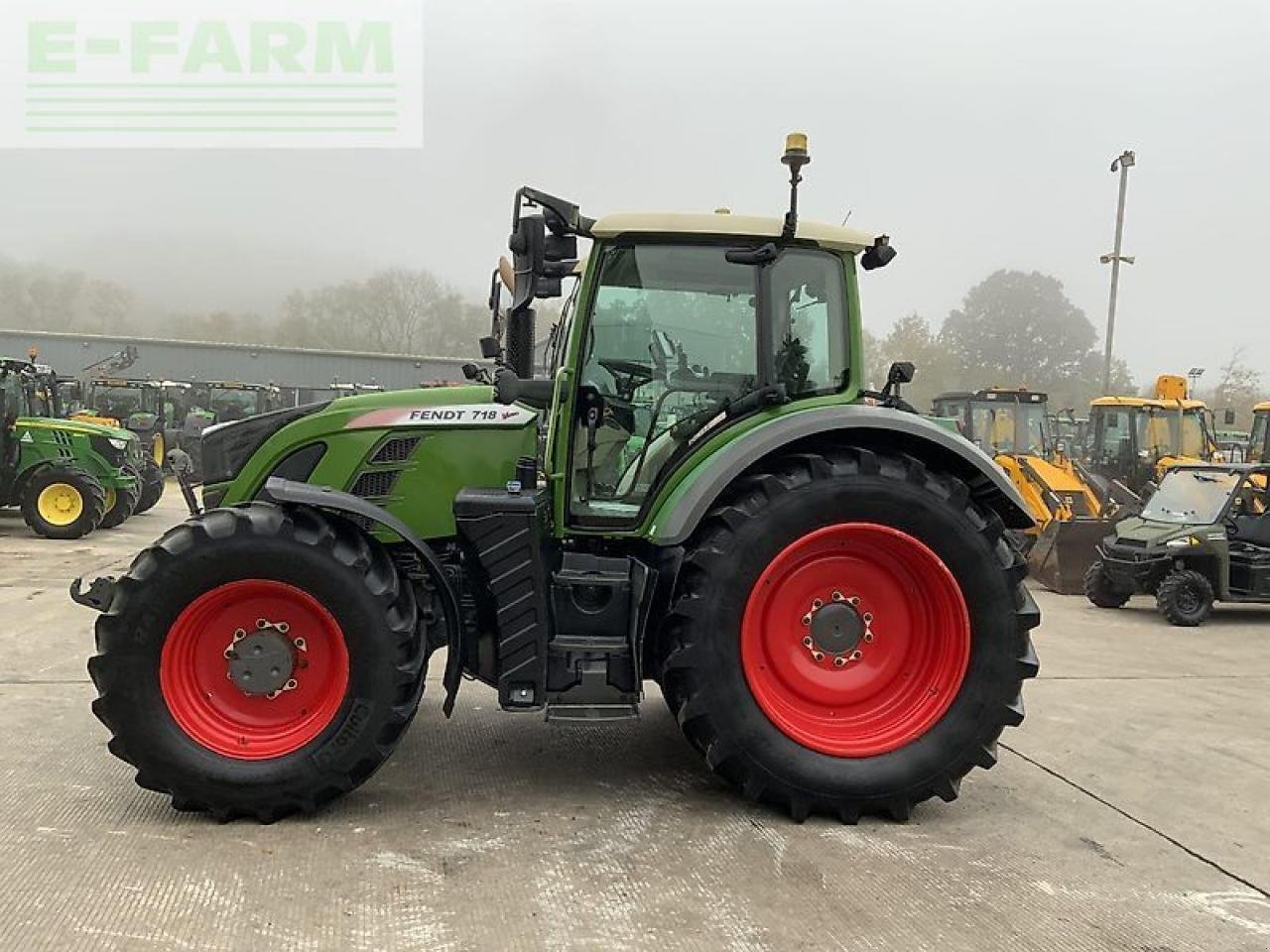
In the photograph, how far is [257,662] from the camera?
3.54 metres

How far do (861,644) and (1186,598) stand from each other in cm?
632

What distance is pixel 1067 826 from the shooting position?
11.8 feet

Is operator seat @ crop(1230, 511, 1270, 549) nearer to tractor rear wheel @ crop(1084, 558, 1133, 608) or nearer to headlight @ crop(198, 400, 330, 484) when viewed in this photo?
tractor rear wheel @ crop(1084, 558, 1133, 608)

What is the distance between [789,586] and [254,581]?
1956 millimetres

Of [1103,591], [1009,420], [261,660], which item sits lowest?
[1103,591]

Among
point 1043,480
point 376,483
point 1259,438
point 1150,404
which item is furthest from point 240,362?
point 376,483

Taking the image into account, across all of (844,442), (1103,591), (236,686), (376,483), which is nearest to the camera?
(236,686)

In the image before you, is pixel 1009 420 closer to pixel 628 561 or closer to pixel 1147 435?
pixel 1147 435

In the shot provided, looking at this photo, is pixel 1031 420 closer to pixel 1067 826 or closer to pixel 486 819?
pixel 1067 826

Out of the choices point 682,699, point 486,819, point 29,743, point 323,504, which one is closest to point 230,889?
point 486,819

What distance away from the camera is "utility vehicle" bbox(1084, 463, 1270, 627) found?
872cm

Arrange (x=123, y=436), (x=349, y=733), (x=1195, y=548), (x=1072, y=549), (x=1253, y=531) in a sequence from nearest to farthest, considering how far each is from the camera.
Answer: (x=349, y=733)
(x=1195, y=548)
(x=1253, y=531)
(x=1072, y=549)
(x=123, y=436)

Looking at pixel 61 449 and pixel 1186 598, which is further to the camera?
pixel 61 449

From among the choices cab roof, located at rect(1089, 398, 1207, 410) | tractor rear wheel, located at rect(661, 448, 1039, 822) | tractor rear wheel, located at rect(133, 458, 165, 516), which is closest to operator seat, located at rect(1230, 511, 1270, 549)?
cab roof, located at rect(1089, 398, 1207, 410)
